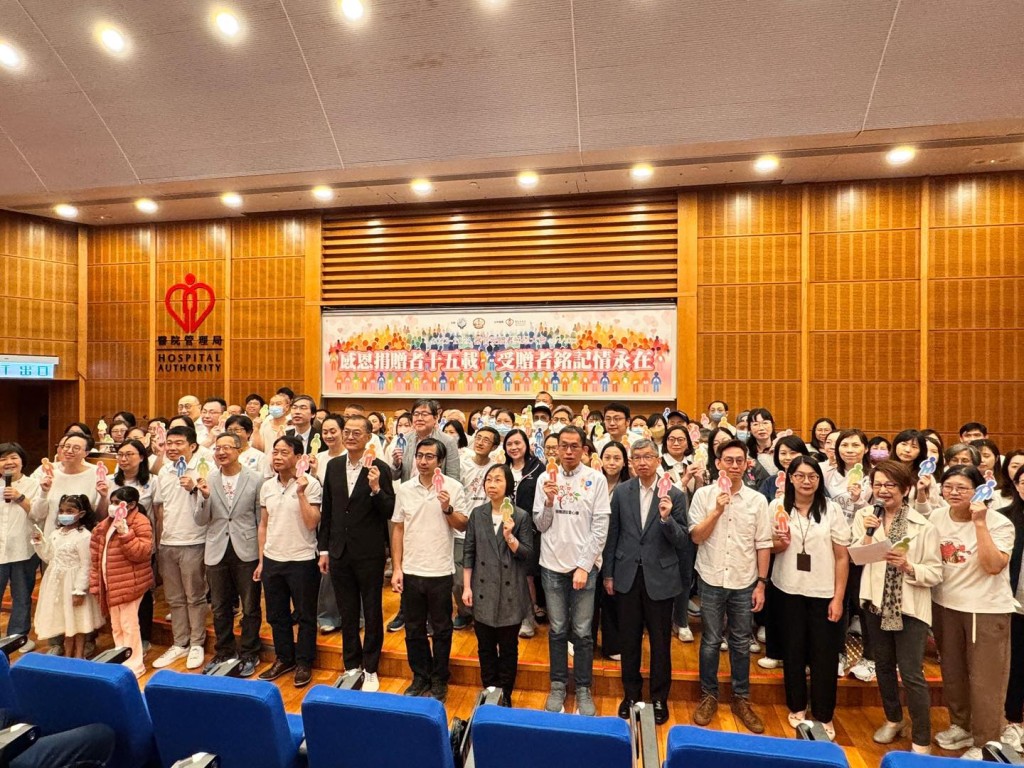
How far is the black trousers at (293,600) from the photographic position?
354 cm

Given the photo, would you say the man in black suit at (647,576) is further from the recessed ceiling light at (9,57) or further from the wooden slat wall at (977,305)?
the recessed ceiling light at (9,57)

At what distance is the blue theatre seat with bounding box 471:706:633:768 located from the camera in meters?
1.54

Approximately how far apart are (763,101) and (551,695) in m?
5.52

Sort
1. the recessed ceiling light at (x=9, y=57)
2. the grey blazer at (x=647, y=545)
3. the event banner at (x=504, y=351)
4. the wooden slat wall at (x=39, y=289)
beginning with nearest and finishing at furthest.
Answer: the grey blazer at (x=647, y=545)
the recessed ceiling light at (x=9, y=57)
the event banner at (x=504, y=351)
the wooden slat wall at (x=39, y=289)

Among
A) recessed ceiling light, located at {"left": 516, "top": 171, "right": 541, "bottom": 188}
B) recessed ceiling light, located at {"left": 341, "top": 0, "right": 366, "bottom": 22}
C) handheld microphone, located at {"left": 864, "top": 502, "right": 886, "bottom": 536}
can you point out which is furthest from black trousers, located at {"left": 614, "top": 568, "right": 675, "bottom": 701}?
recessed ceiling light, located at {"left": 341, "top": 0, "right": 366, "bottom": 22}

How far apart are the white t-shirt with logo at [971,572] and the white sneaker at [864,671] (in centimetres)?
82

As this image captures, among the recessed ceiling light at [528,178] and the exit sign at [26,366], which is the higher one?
the recessed ceiling light at [528,178]

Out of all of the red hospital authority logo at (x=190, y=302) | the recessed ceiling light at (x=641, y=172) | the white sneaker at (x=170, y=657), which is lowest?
the white sneaker at (x=170, y=657)

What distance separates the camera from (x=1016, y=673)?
308cm

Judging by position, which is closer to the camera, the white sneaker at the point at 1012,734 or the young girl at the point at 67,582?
the white sneaker at the point at 1012,734

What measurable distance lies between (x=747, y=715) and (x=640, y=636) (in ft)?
2.26

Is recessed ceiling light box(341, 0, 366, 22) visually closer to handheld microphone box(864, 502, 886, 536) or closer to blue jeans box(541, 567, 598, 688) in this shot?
blue jeans box(541, 567, 598, 688)

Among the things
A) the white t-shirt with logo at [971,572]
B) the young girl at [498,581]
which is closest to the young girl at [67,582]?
the young girl at [498,581]

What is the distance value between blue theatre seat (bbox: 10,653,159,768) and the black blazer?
1473 mm
